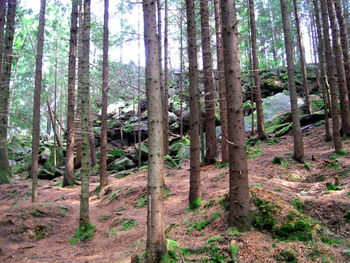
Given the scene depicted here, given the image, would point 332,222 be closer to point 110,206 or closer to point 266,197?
point 266,197

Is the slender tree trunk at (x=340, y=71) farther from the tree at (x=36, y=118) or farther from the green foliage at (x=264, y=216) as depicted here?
the tree at (x=36, y=118)

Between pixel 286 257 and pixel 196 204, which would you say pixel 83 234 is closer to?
pixel 196 204

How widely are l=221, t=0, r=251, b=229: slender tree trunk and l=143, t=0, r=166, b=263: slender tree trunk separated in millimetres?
1664

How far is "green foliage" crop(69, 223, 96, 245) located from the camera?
8445 millimetres

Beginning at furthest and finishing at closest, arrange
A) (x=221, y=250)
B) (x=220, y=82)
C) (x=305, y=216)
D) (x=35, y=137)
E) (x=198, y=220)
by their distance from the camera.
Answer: (x=220, y=82) → (x=35, y=137) → (x=198, y=220) → (x=305, y=216) → (x=221, y=250)

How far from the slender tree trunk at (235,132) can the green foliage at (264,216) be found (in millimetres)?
219

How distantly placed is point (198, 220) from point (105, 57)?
11.1 m

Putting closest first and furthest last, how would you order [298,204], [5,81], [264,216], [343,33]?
[264,216] < [298,204] < [343,33] < [5,81]

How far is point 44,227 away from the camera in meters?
9.46

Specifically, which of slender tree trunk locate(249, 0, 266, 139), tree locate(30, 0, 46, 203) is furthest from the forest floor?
slender tree trunk locate(249, 0, 266, 139)

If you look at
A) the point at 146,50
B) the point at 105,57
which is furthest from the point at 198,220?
the point at 105,57

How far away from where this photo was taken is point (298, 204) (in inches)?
258

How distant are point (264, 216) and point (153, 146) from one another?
109 inches

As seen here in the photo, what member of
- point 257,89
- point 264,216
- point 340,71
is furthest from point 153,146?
point 257,89
